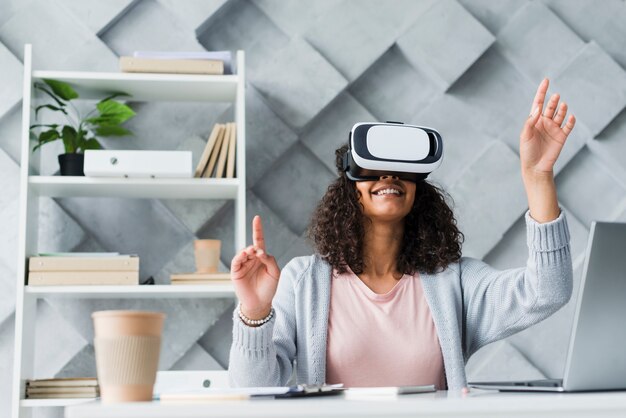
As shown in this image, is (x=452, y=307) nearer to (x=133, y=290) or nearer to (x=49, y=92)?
(x=133, y=290)

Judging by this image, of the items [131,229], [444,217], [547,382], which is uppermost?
[131,229]

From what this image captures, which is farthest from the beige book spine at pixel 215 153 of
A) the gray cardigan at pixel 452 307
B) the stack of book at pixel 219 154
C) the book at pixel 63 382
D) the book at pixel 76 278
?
the book at pixel 63 382

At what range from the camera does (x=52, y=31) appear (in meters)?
2.61

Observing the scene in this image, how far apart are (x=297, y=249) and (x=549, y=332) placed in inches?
35.2

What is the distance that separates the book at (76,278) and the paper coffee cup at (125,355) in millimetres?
1351

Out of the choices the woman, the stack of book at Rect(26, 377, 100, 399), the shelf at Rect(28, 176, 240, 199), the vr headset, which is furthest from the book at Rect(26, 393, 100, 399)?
the vr headset

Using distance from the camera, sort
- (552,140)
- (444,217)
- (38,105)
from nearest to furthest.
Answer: (552,140) → (444,217) → (38,105)

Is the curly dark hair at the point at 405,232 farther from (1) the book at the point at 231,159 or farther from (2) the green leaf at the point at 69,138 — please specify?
(2) the green leaf at the point at 69,138

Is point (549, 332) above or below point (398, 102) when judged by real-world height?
below

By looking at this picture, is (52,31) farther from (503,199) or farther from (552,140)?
(552,140)

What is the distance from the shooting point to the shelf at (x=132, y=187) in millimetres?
2281

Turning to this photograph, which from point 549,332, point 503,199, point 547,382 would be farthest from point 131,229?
point 547,382

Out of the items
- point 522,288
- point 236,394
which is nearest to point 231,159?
point 522,288

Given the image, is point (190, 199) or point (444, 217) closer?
point (444, 217)
